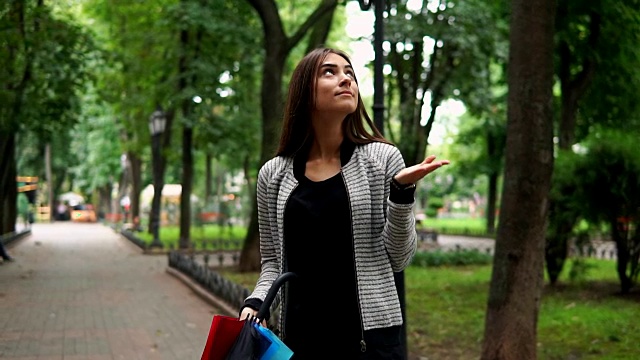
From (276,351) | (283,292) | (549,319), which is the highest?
(283,292)

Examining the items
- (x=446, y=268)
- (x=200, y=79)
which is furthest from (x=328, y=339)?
(x=200, y=79)

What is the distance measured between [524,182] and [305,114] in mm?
4390

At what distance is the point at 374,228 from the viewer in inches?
105

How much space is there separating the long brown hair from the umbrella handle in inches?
19.1

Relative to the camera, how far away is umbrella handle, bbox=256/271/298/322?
2.62 meters

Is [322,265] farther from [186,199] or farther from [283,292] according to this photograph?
[186,199]

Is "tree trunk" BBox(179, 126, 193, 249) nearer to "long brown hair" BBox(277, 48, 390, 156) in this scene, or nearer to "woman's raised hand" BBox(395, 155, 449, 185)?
"long brown hair" BBox(277, 48, 390, 156)

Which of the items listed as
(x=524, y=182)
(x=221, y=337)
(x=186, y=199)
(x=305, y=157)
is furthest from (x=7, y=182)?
(x=221, y=337)

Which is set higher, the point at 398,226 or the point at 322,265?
the point at 398,226

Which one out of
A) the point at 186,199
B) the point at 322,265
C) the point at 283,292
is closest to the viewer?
the point at 322,265

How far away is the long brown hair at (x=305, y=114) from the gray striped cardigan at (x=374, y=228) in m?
0.08

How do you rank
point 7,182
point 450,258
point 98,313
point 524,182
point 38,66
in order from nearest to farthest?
point 524,182, point 98,313, point 38,66, point 450,258, point 7,182

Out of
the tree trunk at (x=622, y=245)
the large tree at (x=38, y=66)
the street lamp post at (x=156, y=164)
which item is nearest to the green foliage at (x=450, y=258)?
the tree trunk at (x=622, y=245)

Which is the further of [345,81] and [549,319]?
[549,319]
